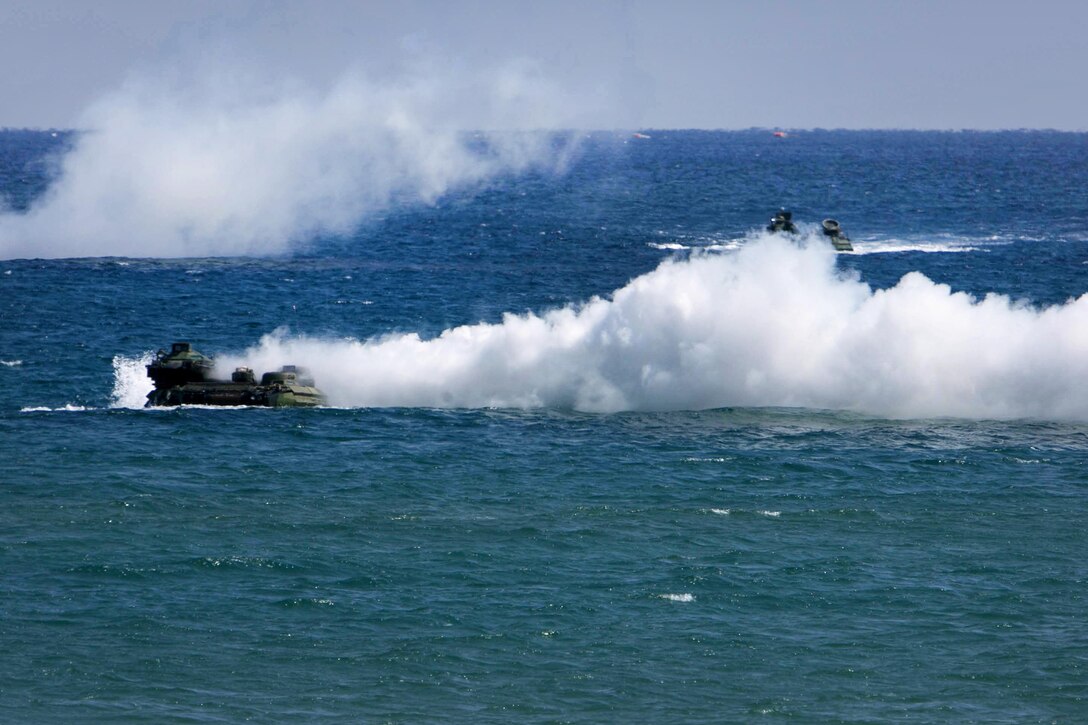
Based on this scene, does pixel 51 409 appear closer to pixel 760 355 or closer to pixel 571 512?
pixel 571 512

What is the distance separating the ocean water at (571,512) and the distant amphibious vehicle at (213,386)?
991mm

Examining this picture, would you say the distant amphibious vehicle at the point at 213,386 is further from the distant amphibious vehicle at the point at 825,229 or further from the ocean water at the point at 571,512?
the distant amphibious vehicle at the point at 825,229

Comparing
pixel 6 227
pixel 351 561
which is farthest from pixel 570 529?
pixel 6 227

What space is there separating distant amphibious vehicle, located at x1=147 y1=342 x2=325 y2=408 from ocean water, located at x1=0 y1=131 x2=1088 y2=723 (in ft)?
3.25

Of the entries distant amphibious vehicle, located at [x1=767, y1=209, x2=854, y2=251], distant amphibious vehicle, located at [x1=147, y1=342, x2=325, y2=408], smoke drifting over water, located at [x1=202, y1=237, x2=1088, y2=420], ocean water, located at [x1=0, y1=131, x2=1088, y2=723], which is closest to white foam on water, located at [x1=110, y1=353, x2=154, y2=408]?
ocean water, located at [x1=0, y1=131, x2=1088, y2=723]

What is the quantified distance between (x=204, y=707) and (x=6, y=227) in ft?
325

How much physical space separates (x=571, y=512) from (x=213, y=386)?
20.4 metres

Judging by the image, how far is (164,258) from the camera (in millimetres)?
111812

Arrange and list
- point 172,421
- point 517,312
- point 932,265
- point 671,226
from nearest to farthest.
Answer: point 172,421, point 517,312, point 932,265, point 671,226

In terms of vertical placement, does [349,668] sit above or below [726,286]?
below

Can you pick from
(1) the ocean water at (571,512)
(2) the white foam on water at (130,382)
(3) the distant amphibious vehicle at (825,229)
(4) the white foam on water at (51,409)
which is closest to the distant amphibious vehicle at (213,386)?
(1) the ocean water at (571,512)

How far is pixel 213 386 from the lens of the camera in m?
61.5

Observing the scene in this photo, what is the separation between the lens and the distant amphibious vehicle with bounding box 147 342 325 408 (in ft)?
201

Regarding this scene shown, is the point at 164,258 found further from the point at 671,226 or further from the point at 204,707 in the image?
the point at 204,707
